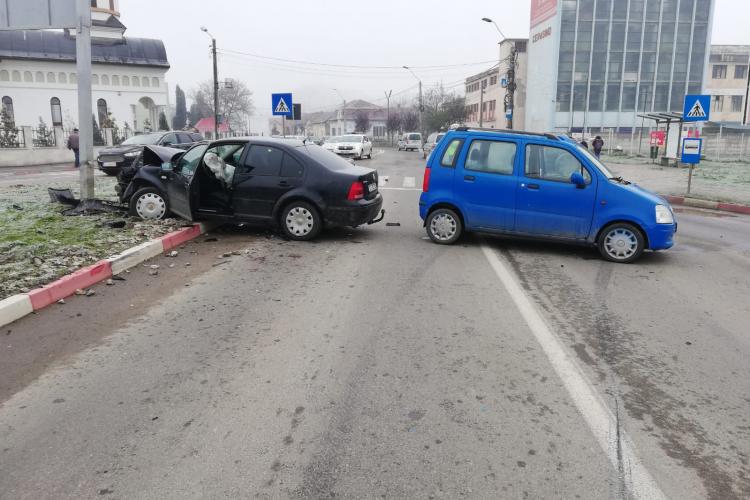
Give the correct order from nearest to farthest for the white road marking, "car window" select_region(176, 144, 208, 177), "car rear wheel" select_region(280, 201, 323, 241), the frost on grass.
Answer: the white road marking, the frost on grass, "car rear wheel" select_region(280, 201, 323, 241), "car window" select_region(176, 144, 208, 177)

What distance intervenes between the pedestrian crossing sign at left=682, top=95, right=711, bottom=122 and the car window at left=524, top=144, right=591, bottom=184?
34.7ft

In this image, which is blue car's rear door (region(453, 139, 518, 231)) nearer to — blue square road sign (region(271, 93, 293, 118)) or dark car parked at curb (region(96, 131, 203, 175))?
blue square road sign (region(271, 93, 293, 118))

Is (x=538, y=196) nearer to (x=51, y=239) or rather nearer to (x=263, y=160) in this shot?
(x=263, y=160)

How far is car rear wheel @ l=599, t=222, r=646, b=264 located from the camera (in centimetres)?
837

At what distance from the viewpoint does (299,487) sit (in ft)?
10.0

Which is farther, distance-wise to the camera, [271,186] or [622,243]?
[271,186]

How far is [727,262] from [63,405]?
29.3 feet

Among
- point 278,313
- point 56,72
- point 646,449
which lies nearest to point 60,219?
point 278,313

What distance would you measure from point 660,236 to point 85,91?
10.1 meters

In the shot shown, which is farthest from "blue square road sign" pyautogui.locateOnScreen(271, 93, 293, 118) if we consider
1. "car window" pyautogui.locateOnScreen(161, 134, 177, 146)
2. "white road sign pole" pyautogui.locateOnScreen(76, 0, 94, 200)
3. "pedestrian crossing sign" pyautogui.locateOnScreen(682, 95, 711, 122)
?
"pedestrian crossing sign" pyautogui.locateOnScreen(682, 95, 711, 122)

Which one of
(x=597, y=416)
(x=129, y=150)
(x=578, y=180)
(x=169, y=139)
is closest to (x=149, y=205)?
(x=578, y=180)

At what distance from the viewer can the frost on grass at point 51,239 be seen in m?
6.72

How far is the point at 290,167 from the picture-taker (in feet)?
31.1

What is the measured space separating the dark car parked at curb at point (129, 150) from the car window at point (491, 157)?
14868mm
